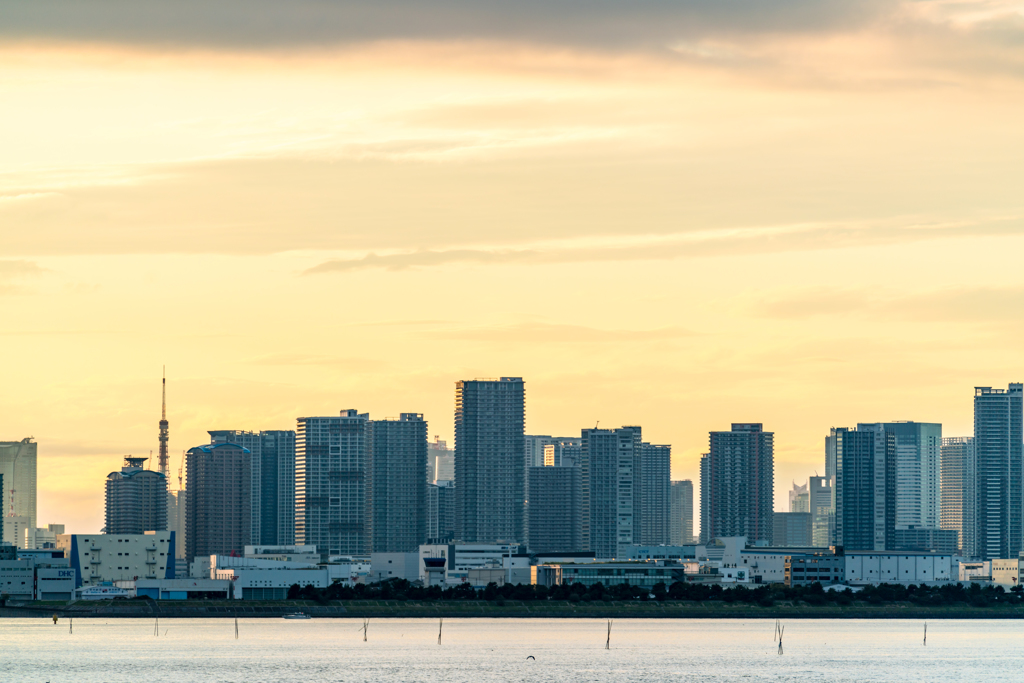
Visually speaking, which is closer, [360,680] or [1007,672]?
[360,680]

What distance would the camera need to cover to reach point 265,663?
18788 cm

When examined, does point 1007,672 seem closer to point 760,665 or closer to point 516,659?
point 760,665

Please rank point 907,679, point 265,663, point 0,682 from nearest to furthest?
point 0,682 < point 907,679 < point 265,663

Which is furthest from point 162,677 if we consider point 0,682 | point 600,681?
point 600,681

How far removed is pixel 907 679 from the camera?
17588cm

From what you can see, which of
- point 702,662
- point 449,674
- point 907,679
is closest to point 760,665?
point 702,662

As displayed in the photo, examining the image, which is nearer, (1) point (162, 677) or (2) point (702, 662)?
(1) point (162, 677)

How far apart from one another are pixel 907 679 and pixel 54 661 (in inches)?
3723

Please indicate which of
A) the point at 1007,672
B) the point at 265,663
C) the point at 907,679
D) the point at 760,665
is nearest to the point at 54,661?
the point at 265,663

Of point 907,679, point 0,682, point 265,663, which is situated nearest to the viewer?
point 0,682

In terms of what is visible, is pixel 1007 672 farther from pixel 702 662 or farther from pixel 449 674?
pixel 449 674

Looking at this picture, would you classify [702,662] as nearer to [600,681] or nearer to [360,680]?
[600,681]

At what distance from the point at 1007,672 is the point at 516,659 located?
54.5m

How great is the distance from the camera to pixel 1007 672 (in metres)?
188
